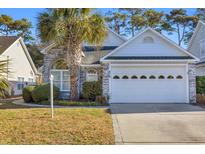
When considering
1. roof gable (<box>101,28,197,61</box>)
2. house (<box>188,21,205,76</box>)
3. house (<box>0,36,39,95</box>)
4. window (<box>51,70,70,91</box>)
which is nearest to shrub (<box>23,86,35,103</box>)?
window (<box>51,70,70,91</box>)

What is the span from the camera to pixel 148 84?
54.0ft

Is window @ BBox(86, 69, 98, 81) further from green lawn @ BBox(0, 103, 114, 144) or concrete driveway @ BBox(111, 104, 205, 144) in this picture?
green lawn @ BBox(0, 103, 114, 144)

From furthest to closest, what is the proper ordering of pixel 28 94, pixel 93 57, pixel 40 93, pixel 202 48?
1. pixel 202 48
2. pixel 93 57
3. pixel 28 94
4. pixel 40 93

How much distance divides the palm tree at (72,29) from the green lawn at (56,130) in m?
6.77

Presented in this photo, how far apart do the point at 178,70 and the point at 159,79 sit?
1382mm

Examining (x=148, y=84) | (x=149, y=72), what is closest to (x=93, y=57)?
(x=149, y=72)

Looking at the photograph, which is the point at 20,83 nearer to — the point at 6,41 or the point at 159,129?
the point at 6,41

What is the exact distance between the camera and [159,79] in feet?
54.1

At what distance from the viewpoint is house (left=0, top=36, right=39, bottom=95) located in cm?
2505

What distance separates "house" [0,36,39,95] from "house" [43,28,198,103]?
12145mm

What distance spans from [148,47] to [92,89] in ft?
15.6

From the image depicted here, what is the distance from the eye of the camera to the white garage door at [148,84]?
16.4 m

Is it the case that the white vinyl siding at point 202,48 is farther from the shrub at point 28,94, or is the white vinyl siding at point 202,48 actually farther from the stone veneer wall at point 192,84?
the shrub at point 28,94

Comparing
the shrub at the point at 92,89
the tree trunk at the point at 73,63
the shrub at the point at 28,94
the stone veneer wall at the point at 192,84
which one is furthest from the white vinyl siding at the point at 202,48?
the shrub at the point at 28,94
